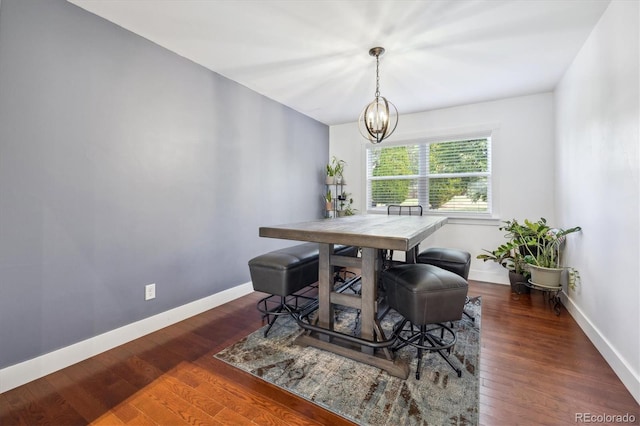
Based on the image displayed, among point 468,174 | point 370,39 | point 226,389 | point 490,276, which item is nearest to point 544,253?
point 490,276

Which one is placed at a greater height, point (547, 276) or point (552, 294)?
point (547, 276)

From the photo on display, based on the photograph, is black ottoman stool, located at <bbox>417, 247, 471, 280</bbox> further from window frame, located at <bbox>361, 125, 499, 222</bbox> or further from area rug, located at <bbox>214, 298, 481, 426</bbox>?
window frame, located at <bbox>361, 125, 499, 222</bbox>

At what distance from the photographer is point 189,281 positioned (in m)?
2.63

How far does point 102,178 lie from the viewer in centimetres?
201

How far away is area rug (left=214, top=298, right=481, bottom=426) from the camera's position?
1.42 meters

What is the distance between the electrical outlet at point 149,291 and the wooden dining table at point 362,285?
3.99 ft

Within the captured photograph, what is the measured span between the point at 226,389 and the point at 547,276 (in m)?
2.99

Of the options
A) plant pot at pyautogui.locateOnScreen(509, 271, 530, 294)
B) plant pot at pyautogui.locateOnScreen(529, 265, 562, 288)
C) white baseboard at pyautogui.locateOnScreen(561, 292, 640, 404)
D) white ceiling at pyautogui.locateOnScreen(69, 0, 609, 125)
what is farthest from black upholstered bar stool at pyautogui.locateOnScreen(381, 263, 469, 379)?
plant pot at pyautogui.locateOnScreen(509, 271, 530, 294)

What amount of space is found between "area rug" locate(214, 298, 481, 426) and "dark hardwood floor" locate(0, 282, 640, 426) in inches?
2.6

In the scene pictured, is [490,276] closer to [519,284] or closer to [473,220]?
[519,284]

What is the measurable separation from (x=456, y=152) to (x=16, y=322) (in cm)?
465

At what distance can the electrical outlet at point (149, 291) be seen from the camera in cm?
229

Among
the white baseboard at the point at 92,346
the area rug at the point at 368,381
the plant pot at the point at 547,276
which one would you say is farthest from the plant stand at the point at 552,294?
the white baseboard at the point at 92,346

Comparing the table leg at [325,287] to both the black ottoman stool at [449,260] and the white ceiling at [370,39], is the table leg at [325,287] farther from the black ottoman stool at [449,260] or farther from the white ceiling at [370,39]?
the white ceiling at [370,39]
